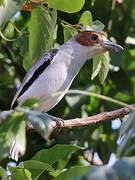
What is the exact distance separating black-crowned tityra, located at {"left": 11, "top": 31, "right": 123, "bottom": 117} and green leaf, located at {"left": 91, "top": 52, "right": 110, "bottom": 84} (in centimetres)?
30

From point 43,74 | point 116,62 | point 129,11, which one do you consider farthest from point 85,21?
point 129,11

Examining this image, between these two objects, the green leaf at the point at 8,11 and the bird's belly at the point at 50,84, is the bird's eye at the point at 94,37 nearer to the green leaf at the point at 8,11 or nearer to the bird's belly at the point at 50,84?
the bird's belly at the point at 50,84

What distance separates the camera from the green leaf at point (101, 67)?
3.26 meters

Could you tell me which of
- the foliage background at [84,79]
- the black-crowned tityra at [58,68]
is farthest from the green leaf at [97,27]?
the black-crowned tityra at [58,68]

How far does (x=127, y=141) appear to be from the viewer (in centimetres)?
193

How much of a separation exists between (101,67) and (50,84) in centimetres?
58

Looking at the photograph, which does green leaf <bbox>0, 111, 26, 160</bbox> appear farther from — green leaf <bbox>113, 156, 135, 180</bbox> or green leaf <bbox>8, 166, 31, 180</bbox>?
green leaf <bbox>8, 166, 31, 180</bbox>

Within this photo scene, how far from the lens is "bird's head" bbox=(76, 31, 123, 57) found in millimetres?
3861

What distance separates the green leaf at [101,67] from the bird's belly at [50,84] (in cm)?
48

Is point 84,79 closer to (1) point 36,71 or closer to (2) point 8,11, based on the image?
(1) point 36,71

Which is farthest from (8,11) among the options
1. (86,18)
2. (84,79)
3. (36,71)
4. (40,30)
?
(84,79)

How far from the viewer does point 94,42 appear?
4066 millimetres

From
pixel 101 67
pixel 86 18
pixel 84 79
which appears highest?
pixel 86 18

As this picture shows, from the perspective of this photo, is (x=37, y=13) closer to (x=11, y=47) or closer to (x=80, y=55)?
(x=80, y=55)
